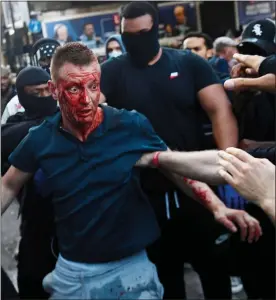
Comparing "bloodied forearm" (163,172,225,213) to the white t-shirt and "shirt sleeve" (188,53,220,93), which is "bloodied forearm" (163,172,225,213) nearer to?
"shirt sleeve" (188,53,220,93)

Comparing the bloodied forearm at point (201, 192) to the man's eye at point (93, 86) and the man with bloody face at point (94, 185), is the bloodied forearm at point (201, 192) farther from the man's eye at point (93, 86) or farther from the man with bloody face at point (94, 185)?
the man's eye at point (93, 86)

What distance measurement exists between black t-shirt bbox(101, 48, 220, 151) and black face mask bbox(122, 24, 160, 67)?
0.02 meters

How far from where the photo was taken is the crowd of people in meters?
1.11

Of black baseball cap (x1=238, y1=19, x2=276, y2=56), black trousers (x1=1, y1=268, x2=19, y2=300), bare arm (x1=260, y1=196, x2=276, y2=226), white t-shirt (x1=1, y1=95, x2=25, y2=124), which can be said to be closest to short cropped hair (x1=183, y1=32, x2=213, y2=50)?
black baseball cap (x1=238, y1=19, x2=276, y2=56)

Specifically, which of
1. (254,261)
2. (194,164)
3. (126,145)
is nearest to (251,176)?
(194,164)

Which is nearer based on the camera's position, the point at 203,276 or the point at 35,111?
the point at 35,111

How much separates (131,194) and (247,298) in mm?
753

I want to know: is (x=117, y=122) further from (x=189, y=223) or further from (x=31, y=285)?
(x=31, y=285)

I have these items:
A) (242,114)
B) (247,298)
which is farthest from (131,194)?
(247,298)

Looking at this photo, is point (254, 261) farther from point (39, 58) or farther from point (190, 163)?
point (39, 58)

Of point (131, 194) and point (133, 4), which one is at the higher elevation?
point (133, 4)

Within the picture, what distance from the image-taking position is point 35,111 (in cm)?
114

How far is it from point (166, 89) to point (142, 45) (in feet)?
0.33

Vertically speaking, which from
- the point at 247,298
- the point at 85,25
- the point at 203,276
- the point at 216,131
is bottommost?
the point at 247,298
